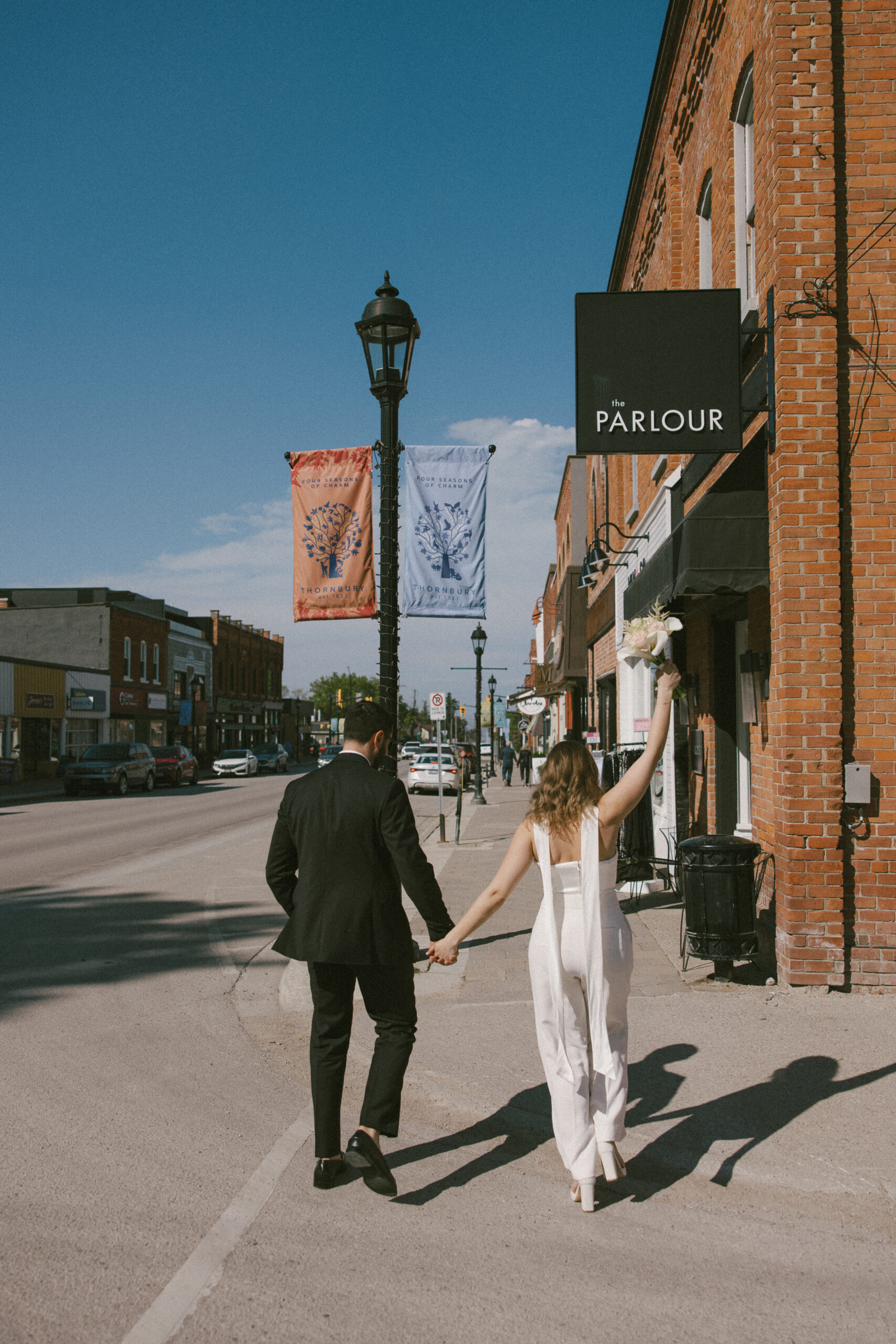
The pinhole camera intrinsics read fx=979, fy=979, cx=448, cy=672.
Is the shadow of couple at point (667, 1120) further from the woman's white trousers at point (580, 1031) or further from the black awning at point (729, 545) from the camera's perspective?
the black awning at point (729, 545)

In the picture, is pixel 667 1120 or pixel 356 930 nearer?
pixel 356 930

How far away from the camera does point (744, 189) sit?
848 centimetres

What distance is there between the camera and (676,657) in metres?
10.9

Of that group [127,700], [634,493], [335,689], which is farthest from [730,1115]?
[335,689]

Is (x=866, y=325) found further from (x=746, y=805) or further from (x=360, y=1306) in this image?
(x=360, y=1306)

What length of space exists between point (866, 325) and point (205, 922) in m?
7.76

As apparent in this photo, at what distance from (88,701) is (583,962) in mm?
43283

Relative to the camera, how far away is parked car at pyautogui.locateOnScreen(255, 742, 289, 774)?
5188cm

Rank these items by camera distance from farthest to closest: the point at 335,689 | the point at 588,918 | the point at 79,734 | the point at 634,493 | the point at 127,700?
the point at 335,689, the point at 127,700, the point at 79,734, the point at 634,493, the point at 588,918

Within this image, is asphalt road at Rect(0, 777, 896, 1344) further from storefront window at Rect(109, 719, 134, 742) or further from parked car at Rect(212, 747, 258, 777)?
storefront window at Rect(109, 719, 134, 742)

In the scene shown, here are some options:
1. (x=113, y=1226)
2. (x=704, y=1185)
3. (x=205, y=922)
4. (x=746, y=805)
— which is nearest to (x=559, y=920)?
(x=704, y=1185)

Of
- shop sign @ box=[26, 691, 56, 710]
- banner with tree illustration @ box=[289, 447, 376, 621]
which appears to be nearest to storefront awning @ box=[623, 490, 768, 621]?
banner with tree illustration @ box=[289, 447, 376, 621]

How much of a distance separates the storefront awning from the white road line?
14.6 feet

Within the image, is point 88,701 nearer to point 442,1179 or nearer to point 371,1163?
point 442,1179
